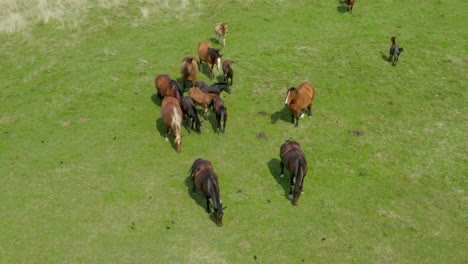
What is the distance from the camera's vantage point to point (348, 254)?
12.2 metres

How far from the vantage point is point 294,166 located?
46.3 ft

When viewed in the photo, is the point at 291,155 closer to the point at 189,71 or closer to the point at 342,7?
the point at 189,71

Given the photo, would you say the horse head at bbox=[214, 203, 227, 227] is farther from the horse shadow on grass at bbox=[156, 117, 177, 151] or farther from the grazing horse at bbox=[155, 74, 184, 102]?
the grazing horse at bbox=[155, 74, 184, 102]

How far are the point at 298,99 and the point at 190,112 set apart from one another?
5.28m

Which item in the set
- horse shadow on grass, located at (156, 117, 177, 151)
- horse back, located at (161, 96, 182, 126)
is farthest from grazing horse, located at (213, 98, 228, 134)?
horse shadow on grass, located at (156, 117, 177, 151)

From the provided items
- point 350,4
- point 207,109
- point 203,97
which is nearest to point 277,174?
point 207,109

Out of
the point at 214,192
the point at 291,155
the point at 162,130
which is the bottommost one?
the point at 162,130

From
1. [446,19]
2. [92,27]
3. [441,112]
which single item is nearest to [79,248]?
[441,112]

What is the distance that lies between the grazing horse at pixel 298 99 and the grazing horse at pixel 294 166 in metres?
3.33

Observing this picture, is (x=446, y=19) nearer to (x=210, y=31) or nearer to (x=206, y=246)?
(x=210, y=31)

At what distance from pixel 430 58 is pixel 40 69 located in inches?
988

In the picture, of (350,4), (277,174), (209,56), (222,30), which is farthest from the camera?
(350,4)

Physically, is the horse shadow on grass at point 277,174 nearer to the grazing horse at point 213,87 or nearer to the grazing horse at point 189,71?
the grazing horse at point 213,87

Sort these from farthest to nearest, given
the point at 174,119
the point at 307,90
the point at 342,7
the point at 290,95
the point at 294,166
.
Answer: the point at 342,7, the point at 307,90, the point at 290,95, the point at 174,119, the point at 294,166
